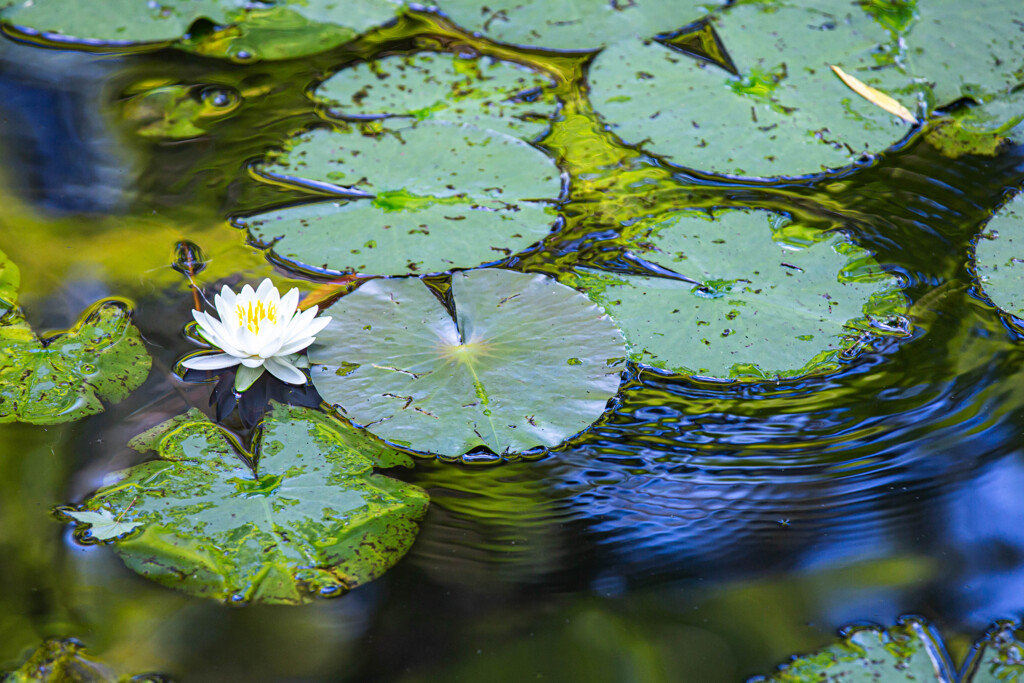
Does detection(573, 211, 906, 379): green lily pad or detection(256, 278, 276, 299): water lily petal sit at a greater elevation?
detection(573, 211, 906, 379): green lily pad

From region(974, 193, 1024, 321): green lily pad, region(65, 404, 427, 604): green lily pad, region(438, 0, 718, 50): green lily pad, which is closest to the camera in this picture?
region(65, 404, 427, 604): green lily pad

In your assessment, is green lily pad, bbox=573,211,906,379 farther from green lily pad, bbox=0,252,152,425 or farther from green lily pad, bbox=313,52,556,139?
green lily pad, bbox=0,252,152,425

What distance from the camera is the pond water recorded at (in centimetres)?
136

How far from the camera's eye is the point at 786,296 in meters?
1.92

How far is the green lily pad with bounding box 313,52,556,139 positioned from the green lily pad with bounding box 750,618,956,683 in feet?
5.82

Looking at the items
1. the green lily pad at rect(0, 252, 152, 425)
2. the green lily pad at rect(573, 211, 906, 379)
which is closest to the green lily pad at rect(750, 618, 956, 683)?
the green lily pad at rect(573, 211, 906, 379)

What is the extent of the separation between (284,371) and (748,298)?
4.00 feet

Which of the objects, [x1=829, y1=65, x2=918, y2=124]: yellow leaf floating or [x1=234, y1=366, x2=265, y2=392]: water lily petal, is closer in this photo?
[x1=234, y1=366, x2=265, y2=392]: water lily petal

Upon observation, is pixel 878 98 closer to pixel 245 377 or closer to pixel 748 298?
pixel 748 298

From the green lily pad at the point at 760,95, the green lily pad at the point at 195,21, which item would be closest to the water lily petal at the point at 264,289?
the green lily pad at the point at 760,95

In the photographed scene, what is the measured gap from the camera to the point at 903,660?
130 centimetres

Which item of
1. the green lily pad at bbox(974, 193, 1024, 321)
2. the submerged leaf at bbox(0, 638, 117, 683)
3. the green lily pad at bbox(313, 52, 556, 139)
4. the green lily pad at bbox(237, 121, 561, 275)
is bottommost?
the submerged leaf at bbox(0, 638, 117, 683)

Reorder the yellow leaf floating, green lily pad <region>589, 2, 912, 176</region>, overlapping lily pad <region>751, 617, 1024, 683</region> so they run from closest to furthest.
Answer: overlapping lily pad <region>751, 617, 1024, 683</region>, green lily pad <region>589, 2, 912, 176</region>, the yellow leaf floating

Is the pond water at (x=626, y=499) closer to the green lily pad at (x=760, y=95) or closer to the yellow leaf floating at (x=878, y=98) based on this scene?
the green lily pad at (x=760, y=95)
